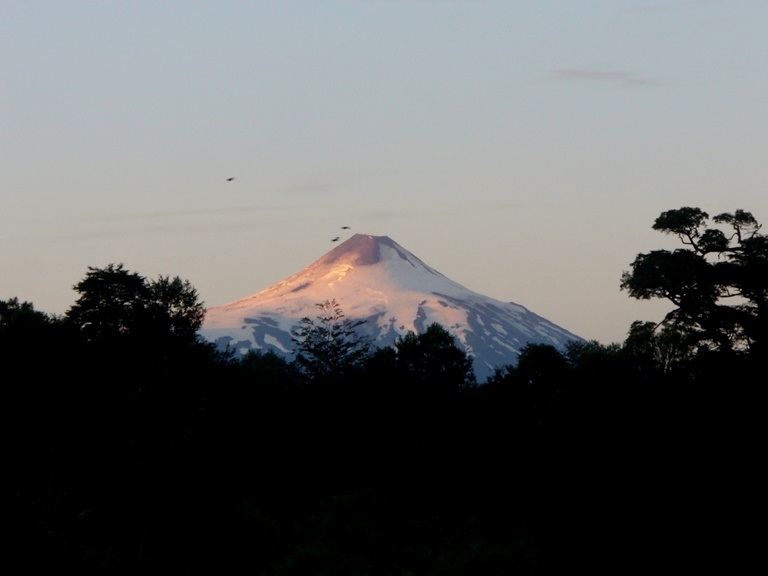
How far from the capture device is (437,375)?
3403 inches

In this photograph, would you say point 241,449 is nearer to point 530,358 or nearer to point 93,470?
point 93,470

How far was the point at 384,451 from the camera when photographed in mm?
64062

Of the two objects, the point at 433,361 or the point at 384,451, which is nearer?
the point at 384,451

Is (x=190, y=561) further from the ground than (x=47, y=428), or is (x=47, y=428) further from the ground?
(x=47, y=428)

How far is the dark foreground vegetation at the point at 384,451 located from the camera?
39.5 m

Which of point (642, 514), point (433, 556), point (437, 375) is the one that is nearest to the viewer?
point (642, 514)

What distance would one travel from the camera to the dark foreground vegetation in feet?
130

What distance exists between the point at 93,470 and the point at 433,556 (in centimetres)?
1587

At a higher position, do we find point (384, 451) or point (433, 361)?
point (433, 361)

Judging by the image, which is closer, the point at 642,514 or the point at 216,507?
the point at 642,514

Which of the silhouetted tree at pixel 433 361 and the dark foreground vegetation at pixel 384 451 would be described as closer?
the dark foreground vegetation at pixel 384 451

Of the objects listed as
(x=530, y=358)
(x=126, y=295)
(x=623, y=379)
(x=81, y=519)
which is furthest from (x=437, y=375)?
(x=81, y=519)

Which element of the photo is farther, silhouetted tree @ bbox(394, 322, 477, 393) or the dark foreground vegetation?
silhouetted tree @ bbox(394, 322, 477, 393)

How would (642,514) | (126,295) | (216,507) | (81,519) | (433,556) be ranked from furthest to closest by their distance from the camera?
(126,295) < (216,507) < (81,519) < (433,556) < (642,514)
